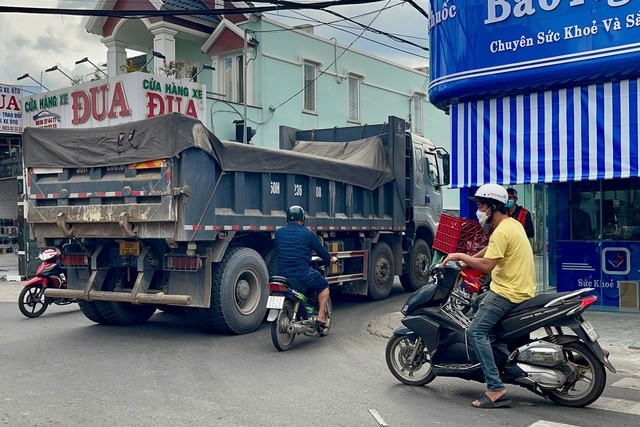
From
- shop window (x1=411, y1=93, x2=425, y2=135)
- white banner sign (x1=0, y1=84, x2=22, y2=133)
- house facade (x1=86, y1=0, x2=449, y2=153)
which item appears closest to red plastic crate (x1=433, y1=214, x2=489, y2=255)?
A: house facade (x1=86, y1=0, x2=449, y2=153)

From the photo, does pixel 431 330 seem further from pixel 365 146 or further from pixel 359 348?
pixel 365 146

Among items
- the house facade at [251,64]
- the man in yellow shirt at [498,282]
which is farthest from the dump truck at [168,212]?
the house facade at [251,64]

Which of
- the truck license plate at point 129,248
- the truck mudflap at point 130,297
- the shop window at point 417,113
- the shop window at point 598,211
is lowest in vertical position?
the truck mudflap at point 130,297

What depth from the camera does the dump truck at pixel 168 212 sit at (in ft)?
28.4

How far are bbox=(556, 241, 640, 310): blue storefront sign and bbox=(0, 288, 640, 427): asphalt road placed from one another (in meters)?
4.04

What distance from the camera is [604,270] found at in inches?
445

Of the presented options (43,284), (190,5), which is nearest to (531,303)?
(43,284)

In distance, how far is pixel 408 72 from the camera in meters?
26.4

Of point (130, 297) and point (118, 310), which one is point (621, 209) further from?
point (118, 310)

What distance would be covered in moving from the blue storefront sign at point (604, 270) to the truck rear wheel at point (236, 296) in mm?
5190

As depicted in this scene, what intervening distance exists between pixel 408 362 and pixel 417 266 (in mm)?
7843

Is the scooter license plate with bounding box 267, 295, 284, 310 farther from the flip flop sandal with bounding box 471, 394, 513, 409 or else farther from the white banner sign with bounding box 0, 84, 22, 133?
the white banner sign with bounding box 0, 84, 22, 133

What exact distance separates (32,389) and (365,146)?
8.04 meters

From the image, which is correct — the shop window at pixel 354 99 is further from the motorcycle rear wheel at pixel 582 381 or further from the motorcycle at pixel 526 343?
the motorcycle rear wheel at pixel 582 381
